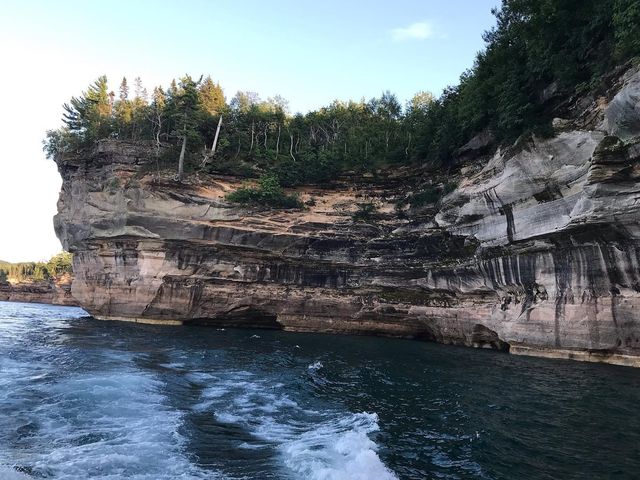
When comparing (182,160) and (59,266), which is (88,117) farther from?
(59,266)

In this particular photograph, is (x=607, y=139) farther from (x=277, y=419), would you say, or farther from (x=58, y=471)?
(x=58, y=471)

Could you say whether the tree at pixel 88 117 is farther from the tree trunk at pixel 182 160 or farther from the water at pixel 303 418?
the water at pixel 303 418

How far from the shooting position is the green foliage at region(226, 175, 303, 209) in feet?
109

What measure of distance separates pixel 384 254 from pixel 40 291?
8608 cm

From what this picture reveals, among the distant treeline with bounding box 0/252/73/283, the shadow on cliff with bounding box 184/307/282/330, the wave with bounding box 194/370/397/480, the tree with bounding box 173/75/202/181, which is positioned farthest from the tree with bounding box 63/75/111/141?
the distant treeline with bounding box 0/252/73/283

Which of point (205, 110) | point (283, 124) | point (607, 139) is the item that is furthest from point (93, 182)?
point (607, 139)

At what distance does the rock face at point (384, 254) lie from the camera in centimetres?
1858

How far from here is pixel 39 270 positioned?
94.4 meters

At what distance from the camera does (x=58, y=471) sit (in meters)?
6.54

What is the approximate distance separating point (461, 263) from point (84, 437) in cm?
2219

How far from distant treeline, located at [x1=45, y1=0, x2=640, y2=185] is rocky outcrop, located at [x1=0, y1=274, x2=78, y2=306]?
56130mm

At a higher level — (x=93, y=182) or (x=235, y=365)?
(x=93, y=182)

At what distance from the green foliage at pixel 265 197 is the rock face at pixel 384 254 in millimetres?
772

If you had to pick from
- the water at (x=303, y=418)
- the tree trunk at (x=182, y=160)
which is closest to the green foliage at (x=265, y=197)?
the tree trunk at (x=182, y=160)
